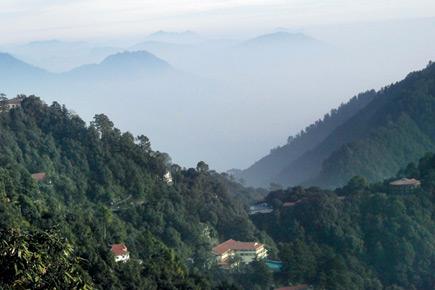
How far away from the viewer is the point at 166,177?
23594 mm

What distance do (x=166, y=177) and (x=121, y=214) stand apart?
4.17m

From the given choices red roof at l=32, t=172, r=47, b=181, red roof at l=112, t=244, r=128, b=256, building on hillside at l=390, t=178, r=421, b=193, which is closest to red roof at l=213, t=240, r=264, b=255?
red roof at l=32, t=172, r=47, b=181

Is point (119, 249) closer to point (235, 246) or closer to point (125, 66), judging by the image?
point (235, 246)

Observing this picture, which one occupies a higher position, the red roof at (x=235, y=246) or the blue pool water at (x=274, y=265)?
the red roof at (x=235, y=246)

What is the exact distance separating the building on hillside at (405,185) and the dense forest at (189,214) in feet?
0.94

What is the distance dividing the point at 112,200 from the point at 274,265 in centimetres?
462

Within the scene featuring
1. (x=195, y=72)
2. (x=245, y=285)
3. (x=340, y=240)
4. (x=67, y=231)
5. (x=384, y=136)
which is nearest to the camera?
(x=67, y=231)

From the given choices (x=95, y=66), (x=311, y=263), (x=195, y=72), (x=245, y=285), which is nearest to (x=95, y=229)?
(x=245, y=285)

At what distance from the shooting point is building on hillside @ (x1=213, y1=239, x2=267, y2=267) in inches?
762

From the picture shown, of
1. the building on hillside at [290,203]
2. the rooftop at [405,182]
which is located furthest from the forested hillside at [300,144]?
the rooftop at [405,182]

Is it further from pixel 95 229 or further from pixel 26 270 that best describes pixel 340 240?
pixel 26 270

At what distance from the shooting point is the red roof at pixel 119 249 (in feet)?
46.7

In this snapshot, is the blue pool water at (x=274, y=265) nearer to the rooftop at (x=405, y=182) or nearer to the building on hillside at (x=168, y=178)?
the building on hillside at (x=168, y=178)

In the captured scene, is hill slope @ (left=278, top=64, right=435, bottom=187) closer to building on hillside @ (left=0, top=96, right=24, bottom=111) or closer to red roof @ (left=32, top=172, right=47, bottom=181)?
building on hillside @ (left=0, top=96, right=24, bottom=111)
